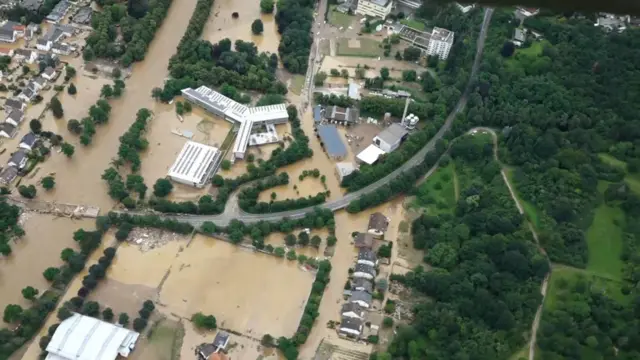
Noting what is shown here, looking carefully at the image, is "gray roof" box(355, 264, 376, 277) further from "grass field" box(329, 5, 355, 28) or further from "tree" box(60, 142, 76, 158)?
"grass field" box(329, 5, 355, 28)

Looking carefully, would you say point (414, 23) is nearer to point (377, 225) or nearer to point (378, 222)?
point (378, 222)

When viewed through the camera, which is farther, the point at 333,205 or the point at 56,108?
the point at 56,108

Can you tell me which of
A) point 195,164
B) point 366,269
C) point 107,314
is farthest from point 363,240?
point 107,314

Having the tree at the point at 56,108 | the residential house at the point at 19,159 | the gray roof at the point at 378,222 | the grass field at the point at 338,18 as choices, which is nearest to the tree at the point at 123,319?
the residential house at the point at 19,159

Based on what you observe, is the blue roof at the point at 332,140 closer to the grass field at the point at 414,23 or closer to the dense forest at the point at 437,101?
the dense forest at the point at 437,101

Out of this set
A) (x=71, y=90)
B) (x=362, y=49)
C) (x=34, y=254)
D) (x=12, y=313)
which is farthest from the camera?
(x=362, y=49)
